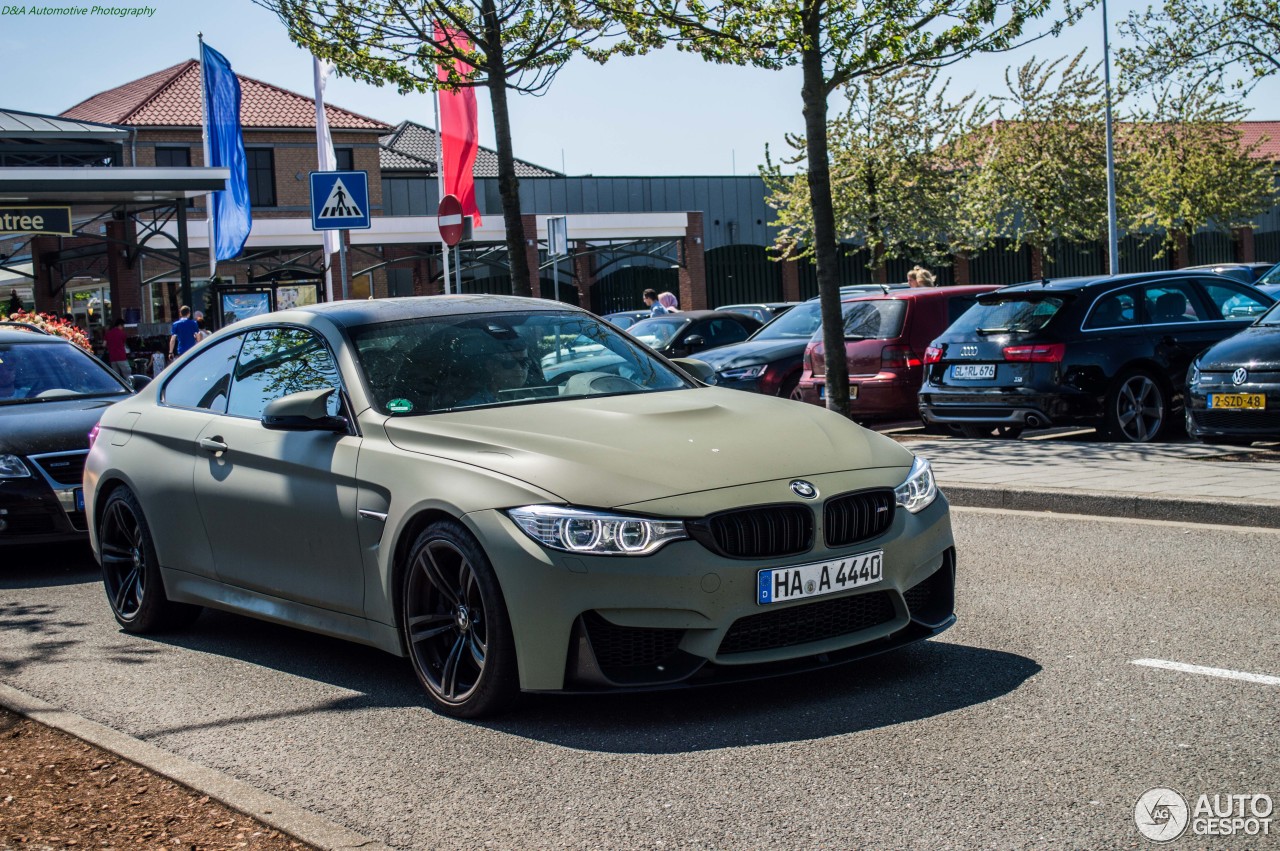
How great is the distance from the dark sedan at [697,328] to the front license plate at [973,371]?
21.0ft

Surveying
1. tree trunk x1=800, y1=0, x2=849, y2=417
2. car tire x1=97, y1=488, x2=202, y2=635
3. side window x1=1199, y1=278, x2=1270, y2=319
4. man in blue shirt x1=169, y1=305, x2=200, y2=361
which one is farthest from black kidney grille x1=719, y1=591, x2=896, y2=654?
man in blue shirt x1=169, y1=305, x2=200, y2=361

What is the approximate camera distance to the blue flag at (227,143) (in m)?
27.3

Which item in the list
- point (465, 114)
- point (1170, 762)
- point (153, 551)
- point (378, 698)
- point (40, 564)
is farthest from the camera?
point (465, 114)

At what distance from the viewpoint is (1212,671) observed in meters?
5.43

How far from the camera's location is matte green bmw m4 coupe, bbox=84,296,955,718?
491cm

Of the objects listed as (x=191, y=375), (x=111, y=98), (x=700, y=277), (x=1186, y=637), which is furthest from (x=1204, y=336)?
(x=111, y=98)

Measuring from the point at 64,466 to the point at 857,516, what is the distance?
6.04 metres

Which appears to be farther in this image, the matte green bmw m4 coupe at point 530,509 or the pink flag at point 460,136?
the pink flag at point 460,136

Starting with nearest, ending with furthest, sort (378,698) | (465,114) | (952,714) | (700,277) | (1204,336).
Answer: (952,714)
(378,698)
(1204,336)
(465,114)
(700,277)

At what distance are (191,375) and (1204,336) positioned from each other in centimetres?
981

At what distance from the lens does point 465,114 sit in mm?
24031

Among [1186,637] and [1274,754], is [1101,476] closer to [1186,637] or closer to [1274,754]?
[1186,637]

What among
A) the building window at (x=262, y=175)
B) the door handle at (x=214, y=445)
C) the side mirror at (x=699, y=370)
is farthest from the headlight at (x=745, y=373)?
the building window at (x=262, y=175)

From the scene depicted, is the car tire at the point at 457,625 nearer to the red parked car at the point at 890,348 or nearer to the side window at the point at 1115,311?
the side window at the point at 1115,311
